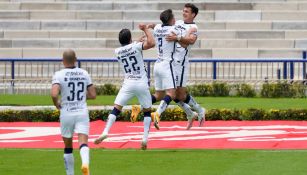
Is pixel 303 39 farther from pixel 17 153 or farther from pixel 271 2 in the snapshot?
pixel 17 153

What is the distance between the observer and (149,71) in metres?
29.6

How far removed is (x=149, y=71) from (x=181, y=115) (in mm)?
6345

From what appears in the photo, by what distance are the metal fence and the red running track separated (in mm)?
6918

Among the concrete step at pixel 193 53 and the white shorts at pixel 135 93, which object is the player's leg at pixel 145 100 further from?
the concrete step at pixel 193 53

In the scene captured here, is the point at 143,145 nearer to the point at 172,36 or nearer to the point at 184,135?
the point at 172,36

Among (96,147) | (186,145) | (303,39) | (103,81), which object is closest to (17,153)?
(96,147)

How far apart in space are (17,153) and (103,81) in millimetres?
13357

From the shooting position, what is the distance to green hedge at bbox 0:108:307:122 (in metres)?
23.1

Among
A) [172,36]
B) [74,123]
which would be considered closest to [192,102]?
[172,36]

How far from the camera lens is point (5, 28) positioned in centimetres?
3597

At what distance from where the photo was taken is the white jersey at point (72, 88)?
44.3 ft

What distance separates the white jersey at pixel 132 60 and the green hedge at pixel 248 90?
11.0 m

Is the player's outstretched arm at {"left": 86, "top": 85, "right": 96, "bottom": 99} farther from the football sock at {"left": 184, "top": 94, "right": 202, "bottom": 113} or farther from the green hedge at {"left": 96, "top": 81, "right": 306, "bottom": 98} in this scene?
the green hedge at {"left": 96, "top": 81, "right": 306, "bottom": 98}

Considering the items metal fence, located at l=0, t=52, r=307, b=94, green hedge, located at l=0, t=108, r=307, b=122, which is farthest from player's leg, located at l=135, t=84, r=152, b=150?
metal fence, located at l=0, t=52, r=307, b=94
